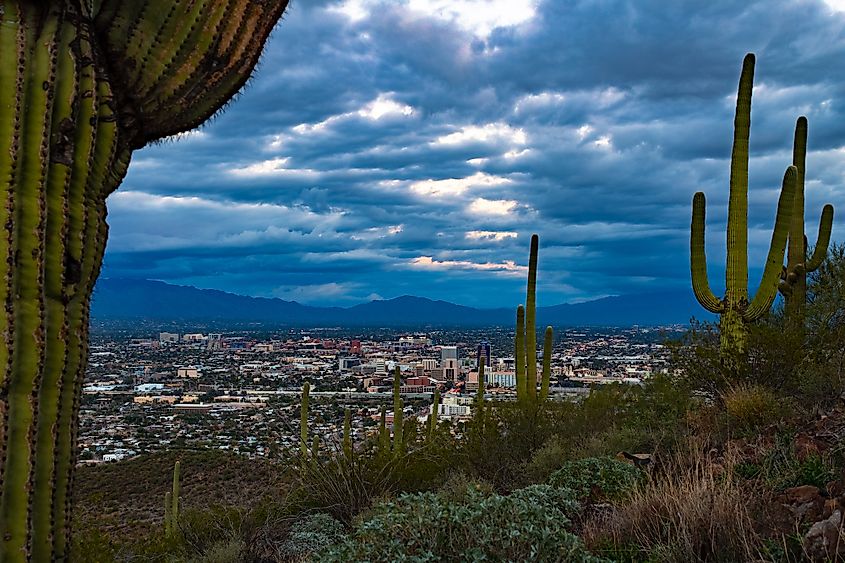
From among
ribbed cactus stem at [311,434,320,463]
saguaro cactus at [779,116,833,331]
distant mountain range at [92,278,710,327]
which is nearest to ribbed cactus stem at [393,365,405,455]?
ribbed cactus stem at [311,434,320,463]

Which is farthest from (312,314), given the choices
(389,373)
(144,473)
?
(144,473)

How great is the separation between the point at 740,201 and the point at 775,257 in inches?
43.3

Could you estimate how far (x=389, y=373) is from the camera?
1352 inches

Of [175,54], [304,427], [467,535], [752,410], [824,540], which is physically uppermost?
[175,54]

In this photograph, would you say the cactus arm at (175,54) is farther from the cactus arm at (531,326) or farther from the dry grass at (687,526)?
the cactus arm at (531,326)

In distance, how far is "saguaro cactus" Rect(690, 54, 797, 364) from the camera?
1173 centimetres

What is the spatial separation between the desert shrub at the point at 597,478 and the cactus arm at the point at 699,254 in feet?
20.7

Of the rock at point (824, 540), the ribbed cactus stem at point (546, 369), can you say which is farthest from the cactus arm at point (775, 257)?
the rock at point (824, 540)

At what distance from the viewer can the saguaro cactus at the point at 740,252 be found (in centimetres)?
1173

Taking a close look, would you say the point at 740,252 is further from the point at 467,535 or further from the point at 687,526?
the point at 467,535

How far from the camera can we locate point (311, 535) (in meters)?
7.23

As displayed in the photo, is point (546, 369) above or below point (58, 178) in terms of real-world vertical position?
below

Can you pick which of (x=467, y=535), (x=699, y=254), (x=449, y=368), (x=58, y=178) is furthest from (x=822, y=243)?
(x=449, y=368)

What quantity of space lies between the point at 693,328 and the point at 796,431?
5.43m
